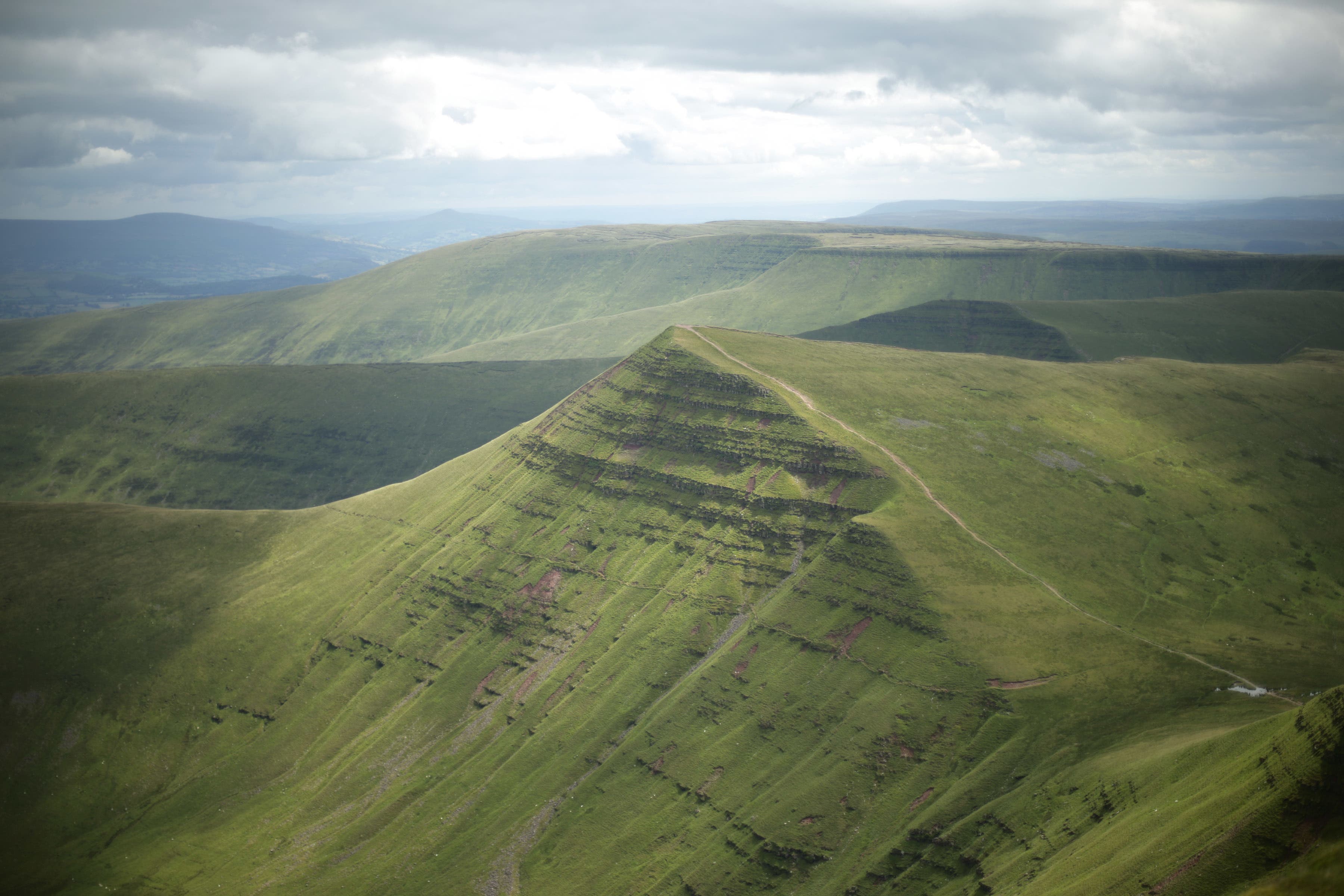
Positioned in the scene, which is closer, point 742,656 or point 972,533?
point 742,656

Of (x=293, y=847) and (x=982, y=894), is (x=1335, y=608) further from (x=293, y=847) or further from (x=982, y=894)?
(x=293, y=847)

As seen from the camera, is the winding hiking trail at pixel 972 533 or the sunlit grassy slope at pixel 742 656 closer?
the sunlit grassy slope at pixel 742 656

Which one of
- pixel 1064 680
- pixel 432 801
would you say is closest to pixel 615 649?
pixel 432 801

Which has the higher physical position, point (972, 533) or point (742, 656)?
point (972, 533)
